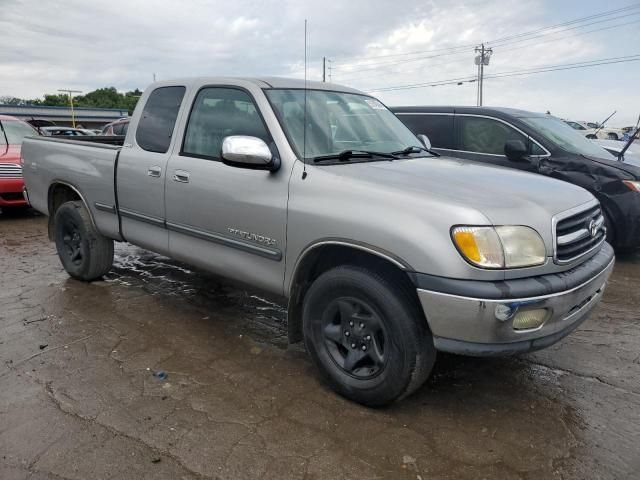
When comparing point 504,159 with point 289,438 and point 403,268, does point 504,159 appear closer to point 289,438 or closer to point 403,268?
point 403,268

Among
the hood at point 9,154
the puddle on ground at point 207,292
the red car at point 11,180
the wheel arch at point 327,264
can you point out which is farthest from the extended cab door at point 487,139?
the hood at point 9,154

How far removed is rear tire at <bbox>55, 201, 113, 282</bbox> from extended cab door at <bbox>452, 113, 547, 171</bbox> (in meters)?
4.45

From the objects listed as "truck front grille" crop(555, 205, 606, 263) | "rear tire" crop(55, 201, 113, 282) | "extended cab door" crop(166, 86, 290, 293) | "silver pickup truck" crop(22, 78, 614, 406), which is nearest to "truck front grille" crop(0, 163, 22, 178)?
"rear tire" crop(55, 201, 113, 282)

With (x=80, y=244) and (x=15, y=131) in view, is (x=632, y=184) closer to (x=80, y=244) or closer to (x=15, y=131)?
(x=80, y=244)

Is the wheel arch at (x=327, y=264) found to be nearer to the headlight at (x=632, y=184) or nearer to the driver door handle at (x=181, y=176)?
the driver door handle at (x=181, y=176)

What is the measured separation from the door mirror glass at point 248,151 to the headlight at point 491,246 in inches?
49.0

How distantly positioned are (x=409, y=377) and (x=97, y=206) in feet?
11.0

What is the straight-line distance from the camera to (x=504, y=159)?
645 centimetres

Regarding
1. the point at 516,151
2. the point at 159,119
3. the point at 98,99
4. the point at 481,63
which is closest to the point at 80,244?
the point at 159,119

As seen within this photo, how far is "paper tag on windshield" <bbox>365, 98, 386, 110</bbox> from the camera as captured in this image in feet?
13.6

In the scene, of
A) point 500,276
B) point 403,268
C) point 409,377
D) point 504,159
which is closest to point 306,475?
point 409,377

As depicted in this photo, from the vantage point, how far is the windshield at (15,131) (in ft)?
31.3

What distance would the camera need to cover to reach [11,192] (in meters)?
8.43

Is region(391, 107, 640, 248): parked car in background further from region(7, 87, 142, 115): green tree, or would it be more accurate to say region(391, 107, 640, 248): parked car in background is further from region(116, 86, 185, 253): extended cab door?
region(7, 87, 142, 115): green tree
